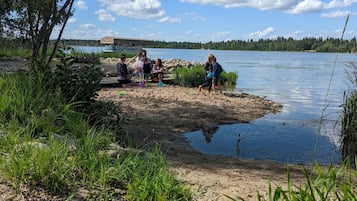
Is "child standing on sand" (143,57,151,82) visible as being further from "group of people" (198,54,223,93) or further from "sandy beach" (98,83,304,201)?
"group of people" (198,54,223,93)

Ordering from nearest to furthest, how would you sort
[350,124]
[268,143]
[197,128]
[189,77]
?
1. [350,124]
2. [268,143]
3. [197,128]
4. [189,77]

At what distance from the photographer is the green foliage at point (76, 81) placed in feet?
20.8

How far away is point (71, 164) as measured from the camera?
3740 mm

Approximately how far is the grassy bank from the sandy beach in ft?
1.51

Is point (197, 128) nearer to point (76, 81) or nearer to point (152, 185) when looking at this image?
point (76, 81)

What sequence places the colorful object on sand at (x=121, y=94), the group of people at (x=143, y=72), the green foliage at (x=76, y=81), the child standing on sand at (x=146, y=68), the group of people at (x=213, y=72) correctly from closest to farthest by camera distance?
the green foliage at (x=76, y=81)
the colorful object on sand at (x=121, y=94)
the group of people at (x=213, y=72)
the group of people at (x=143, y=72)
the child standing on sand at (x=146, y=68)

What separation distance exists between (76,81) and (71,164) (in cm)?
299

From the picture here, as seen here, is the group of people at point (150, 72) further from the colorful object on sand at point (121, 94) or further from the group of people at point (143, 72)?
the colorful object on sand at point (121, 94)

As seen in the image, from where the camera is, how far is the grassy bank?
3.49 meters

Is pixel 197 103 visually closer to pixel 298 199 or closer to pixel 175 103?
pixel 175 103

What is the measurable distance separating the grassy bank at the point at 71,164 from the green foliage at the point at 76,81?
1249mm

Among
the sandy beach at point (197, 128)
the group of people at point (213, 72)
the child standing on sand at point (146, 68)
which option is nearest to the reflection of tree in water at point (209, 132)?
the sandy beach at point (197, 128)

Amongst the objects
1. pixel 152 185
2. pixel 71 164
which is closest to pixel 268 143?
pixel 152 185

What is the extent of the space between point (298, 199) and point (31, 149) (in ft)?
7.97
